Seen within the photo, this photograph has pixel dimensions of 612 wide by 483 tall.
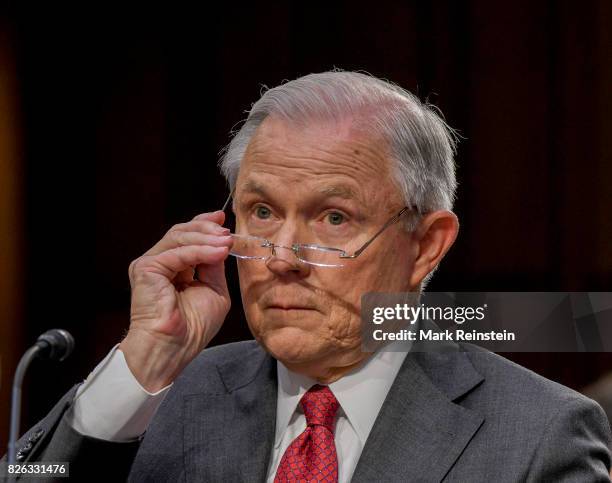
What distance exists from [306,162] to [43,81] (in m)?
1.15

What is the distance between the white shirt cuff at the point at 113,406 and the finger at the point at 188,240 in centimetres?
26

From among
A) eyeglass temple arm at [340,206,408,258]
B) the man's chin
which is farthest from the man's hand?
eyeglass temple arm at [340,206,408,258]

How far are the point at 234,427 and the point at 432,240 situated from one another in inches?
24.1

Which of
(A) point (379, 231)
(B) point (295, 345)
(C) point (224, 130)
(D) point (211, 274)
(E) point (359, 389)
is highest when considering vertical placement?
(C) point (224, 130)

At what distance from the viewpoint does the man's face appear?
197cm

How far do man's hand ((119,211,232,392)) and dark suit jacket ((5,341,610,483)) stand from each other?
171 mm

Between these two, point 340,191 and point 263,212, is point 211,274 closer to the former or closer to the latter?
point 263,212

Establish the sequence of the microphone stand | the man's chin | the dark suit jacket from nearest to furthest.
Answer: the microphone stand < the dark suit jacket < the man's chin

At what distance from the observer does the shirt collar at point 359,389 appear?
201 centimetres

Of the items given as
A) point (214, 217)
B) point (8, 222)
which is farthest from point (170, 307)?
point (8, 222)

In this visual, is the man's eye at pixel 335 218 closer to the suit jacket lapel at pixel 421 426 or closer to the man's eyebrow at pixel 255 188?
the man's eyebrow at pixel 255 188

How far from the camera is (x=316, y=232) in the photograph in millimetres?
1996

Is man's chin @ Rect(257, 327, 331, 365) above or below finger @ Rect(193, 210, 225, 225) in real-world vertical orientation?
below

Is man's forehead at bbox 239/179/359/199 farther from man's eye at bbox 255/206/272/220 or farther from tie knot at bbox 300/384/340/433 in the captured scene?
tie knot at bbox 300/384/340/433
